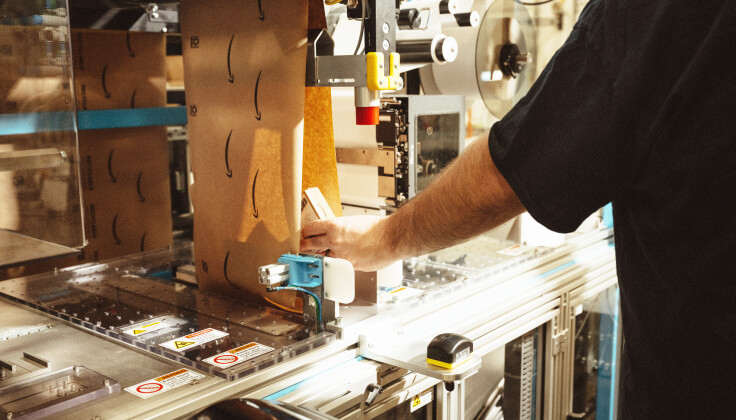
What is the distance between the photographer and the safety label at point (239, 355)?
1299 mm

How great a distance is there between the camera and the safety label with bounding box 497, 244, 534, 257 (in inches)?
86.6

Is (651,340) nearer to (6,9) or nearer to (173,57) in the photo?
(6,9)

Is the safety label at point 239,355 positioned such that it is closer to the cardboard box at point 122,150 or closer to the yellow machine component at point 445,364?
the yellow machine component at point 445,364

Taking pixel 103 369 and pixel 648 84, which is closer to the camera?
pixel 648 84

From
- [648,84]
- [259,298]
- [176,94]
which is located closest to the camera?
[648,84]

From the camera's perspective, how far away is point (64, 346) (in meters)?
1.42

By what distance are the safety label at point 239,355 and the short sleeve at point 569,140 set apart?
0.64 m

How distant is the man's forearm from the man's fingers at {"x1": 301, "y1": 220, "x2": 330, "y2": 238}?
219 millimetres

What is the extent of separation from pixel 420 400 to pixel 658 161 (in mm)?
852

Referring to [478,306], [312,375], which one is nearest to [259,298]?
[312,375]

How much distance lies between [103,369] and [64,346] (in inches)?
7.3

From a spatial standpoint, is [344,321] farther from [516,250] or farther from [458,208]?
[516,250]

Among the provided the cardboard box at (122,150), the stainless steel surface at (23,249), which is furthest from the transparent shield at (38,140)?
the cardboard box at (122,150)

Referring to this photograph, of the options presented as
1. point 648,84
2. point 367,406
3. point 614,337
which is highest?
point 648,84
